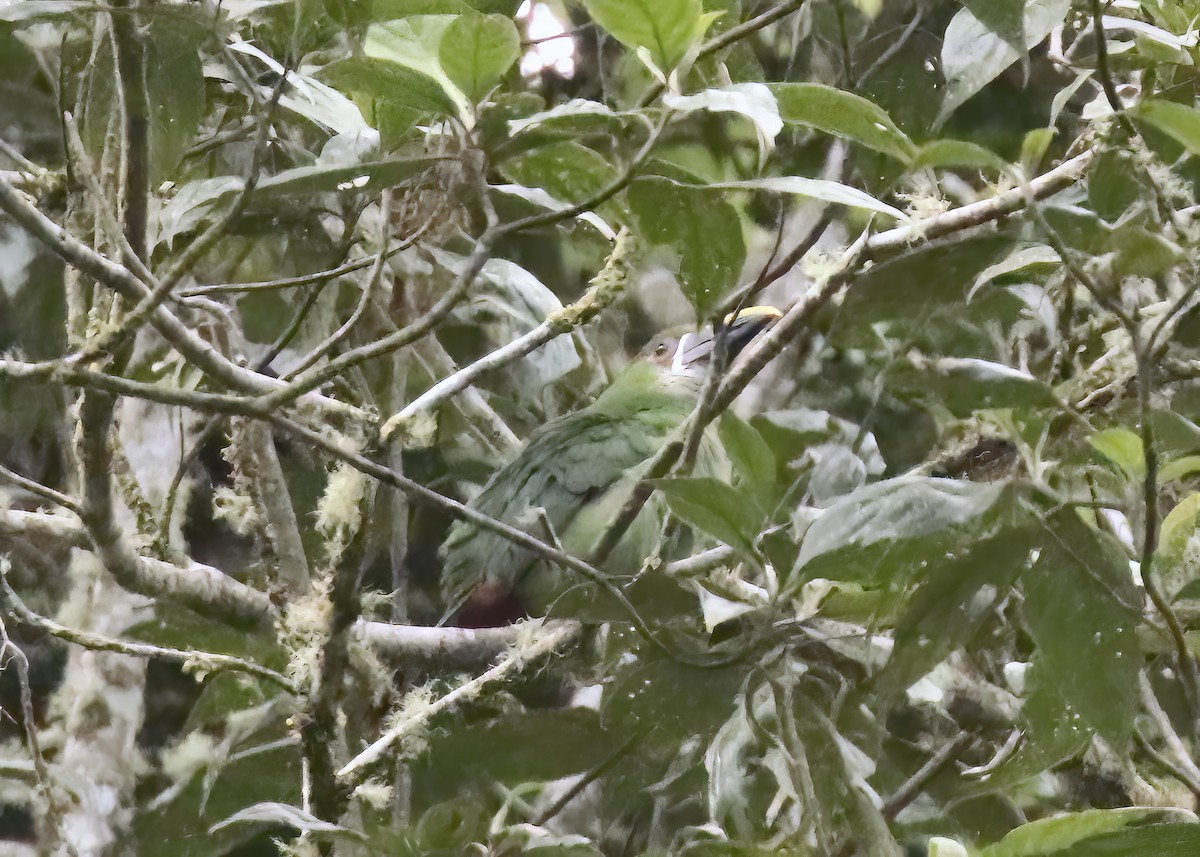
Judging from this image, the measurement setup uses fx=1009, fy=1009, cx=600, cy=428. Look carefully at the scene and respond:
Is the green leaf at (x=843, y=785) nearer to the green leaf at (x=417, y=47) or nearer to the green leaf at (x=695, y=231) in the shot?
the green leaf at (x=695, y=231)

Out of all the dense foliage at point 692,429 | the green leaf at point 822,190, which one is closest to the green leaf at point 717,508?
the dense foliage at point 692,429

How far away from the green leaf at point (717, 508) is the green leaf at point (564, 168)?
289 millimetres

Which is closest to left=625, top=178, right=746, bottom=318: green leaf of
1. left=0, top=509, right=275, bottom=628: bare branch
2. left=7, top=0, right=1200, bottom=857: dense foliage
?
left=7, top=0, right=1200, bottom=857: dense foliage

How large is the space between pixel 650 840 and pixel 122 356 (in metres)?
0.79

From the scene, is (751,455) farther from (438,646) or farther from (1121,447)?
(438,646)

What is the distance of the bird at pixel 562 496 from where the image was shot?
62.9 inches

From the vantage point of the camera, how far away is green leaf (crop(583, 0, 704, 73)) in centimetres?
66

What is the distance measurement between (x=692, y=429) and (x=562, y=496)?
2.92 ft

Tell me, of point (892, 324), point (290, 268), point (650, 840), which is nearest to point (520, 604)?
point (650, 840)

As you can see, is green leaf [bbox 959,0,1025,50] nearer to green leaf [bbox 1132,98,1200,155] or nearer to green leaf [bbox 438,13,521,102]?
green leaf [bbox 1132,98,1200,155]

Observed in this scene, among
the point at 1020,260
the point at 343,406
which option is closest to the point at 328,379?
the point at 343,406

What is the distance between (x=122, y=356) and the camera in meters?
0.90

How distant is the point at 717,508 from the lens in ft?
2.31

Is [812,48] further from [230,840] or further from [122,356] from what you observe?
[230,840]
